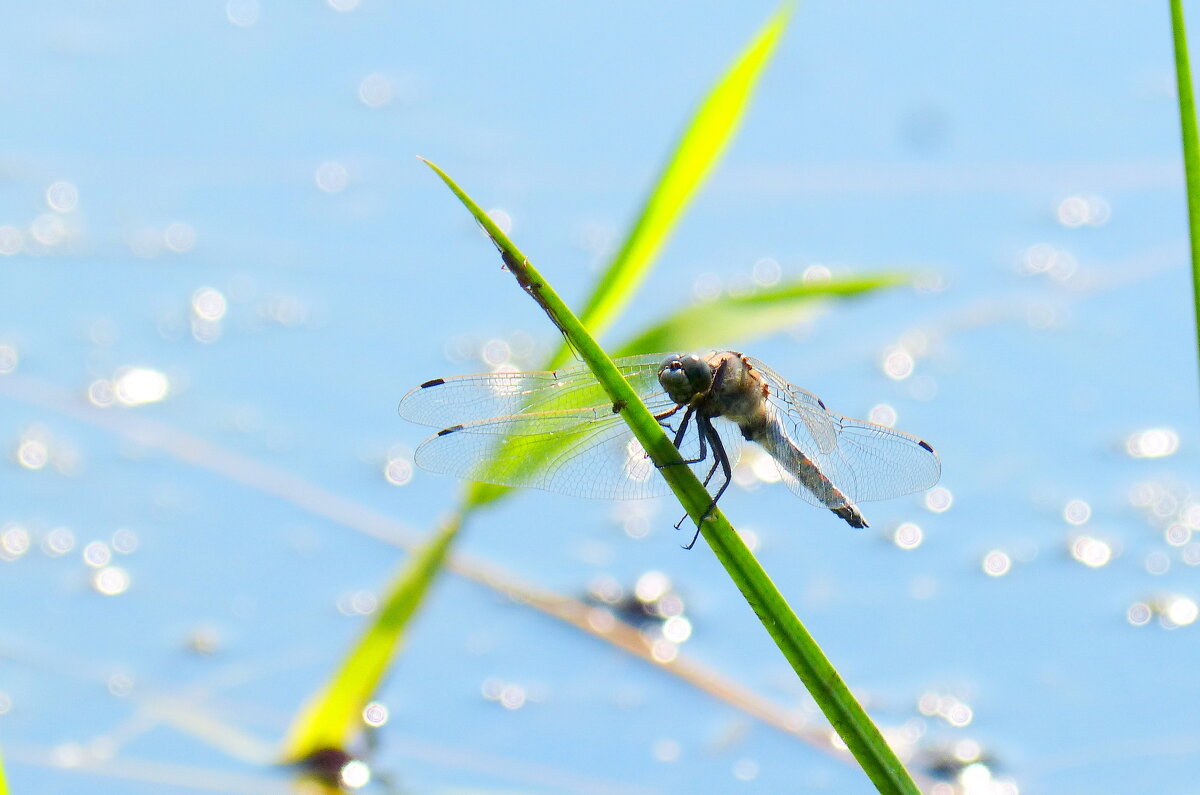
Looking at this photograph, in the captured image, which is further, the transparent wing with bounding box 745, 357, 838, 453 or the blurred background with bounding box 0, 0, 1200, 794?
the blurred background with bounding box 0, 0, 1200, 794

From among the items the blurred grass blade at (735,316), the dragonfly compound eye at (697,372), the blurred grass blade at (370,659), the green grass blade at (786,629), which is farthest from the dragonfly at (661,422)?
the green grass blade at (786,629)

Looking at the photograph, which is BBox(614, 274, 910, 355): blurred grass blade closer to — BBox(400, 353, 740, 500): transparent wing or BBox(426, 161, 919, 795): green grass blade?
BBox(400, 353, 740, 500): transparent wing

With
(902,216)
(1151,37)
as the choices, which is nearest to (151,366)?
(902,216)

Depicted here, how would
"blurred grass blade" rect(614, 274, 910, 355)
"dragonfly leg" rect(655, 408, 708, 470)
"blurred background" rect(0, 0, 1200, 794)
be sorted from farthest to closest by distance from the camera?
"blurred background" rect(0, 0, 1200, 794) < "blurred grass blade" rect(614, 274, 910, 355) < "dragonfly leg" rect(655, 408, 708, 470)

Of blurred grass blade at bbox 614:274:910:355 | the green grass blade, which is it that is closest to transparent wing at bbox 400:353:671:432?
blurred grass blade at bbox 614:274:910:355

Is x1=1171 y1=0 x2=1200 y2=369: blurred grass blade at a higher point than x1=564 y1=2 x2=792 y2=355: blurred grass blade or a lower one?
higher

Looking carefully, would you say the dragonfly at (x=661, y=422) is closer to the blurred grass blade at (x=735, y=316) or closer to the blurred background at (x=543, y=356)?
the blurred grass blade at (x=735, y=316)

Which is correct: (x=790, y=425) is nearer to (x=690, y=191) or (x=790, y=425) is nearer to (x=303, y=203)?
(x=690, y=191)
